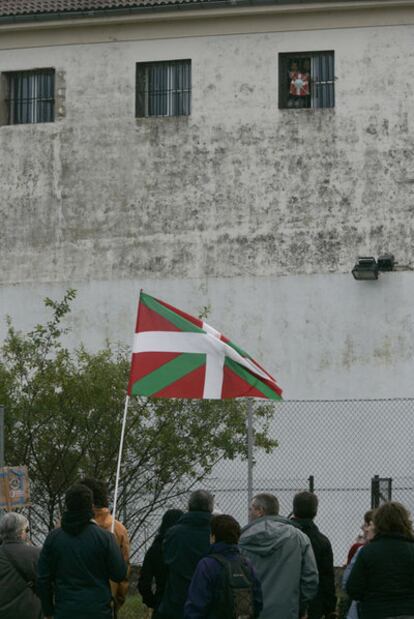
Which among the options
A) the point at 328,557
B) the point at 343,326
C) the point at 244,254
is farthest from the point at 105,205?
the point at 328,557

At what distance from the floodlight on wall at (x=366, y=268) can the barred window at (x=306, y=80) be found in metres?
3.30

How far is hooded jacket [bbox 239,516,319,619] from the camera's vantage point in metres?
11.8

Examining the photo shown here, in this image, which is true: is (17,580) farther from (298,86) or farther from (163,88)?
(163,88)

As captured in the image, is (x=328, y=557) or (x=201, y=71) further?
(x=201, y=71)

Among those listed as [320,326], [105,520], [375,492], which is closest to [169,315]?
[105,520]

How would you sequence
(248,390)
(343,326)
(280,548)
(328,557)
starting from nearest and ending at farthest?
1. (280,548)
2. (328,557)
3. (248,390)
4. (343,326)

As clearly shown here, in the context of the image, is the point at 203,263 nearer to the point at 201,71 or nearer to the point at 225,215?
the point at 225,215

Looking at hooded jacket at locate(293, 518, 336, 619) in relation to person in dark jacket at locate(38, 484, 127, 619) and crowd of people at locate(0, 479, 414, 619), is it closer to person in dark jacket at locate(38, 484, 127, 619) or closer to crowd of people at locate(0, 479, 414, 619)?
crowd of people at locate(0, 479, 414, 619)

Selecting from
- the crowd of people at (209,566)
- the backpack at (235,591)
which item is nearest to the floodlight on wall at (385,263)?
the crowd of people at (209,566)

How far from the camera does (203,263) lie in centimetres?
2745

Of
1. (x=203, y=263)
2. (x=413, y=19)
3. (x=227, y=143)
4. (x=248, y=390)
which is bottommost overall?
(x=248, y=390)

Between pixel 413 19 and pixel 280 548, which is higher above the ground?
pixel 413 19

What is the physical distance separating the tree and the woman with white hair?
689 centimetres

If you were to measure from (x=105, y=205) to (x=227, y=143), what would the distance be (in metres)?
2.77
